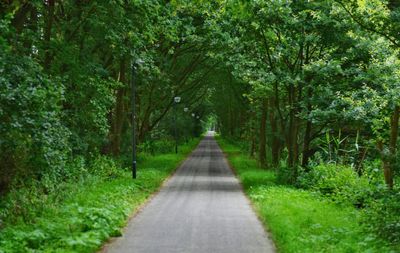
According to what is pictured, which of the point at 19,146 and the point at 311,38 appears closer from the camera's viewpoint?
the point at 19,146

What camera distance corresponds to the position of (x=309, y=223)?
Answer: 11.2 meters

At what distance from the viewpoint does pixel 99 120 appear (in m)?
19.3

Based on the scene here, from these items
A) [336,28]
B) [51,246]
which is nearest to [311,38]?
[336,28]

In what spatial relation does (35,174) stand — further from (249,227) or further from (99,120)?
(99,120)

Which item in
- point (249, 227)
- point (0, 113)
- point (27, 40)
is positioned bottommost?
point (249, 227)

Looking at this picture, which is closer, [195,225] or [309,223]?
[309,223]

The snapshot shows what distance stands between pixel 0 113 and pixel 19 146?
1.12 m

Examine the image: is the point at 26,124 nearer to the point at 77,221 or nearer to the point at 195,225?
the point at 77,221

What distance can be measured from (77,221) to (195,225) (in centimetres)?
287

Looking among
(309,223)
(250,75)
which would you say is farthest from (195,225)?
(250,75)

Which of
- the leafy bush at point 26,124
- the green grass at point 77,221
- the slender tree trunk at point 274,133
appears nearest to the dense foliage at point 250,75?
the leafy bush at point 26,124

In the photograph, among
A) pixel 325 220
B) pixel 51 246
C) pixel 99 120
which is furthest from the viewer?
pixel 99 120

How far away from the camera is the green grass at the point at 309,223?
29.5 ft

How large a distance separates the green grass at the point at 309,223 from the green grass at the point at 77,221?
11.6 feet
